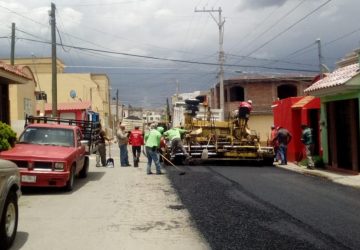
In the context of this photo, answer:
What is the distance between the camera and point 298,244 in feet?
23.6

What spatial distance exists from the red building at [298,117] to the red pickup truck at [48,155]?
1186 cm

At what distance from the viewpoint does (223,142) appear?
2205 centimetres

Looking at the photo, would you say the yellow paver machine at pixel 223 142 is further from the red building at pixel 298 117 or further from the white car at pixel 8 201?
the white car at pixel 8 201

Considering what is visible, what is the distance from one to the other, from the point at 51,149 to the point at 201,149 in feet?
31.3

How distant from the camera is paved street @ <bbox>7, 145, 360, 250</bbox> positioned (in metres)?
7.36

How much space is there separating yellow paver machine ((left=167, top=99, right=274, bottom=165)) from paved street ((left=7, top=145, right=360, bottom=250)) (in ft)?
20.0

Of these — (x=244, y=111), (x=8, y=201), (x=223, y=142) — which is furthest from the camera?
(x=244, y=111)

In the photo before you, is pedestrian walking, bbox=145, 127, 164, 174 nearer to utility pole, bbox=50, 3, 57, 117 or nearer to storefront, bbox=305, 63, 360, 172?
storefront, bbox=305, 63, 360, 172

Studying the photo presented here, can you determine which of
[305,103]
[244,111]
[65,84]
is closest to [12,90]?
[244,111]

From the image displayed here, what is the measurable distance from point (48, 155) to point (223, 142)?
36.0ft

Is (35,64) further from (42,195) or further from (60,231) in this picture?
(60,231)

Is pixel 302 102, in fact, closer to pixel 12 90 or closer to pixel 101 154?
pixel 101 154

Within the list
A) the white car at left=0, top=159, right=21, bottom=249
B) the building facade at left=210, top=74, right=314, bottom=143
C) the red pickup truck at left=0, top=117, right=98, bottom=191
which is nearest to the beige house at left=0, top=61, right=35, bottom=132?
the red pickup truck at left=0, top=117, right=98, bottom=191

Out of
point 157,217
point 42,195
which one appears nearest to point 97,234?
point 157,217
